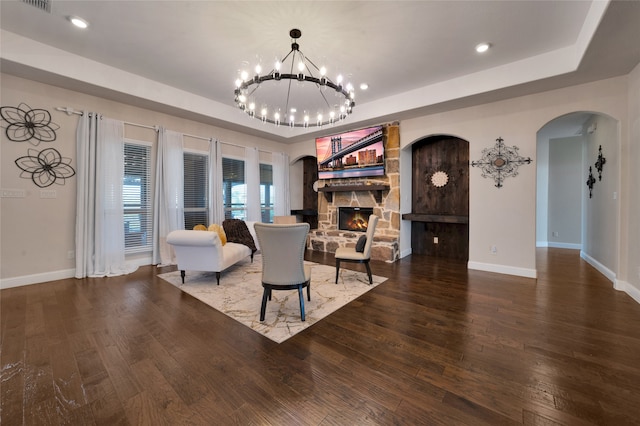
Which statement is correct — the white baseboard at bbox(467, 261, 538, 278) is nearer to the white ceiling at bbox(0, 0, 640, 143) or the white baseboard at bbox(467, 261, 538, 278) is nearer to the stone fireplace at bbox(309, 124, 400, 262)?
the stone fireplace at bbox(309, 124, 400, 262)

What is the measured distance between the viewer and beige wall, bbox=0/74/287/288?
335 centimetres

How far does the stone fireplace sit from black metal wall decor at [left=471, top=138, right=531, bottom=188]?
4.95 ft

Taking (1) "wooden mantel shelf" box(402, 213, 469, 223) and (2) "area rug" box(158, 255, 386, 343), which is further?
(1) "wooden mantel shelf" box(402, 213, 469, 223)

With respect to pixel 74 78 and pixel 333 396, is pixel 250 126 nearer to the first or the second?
pixel 74 78

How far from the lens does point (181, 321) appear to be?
8.18 feet

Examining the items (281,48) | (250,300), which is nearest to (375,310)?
(250,300)

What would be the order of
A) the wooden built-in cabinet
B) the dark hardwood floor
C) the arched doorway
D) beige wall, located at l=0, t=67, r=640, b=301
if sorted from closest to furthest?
the dark hardwood floor
beige wall, located at l=0, t=67, r=640, b=301
the arched doorway
the wooden built-in cabinet

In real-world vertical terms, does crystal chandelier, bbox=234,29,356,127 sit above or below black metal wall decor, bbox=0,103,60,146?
above

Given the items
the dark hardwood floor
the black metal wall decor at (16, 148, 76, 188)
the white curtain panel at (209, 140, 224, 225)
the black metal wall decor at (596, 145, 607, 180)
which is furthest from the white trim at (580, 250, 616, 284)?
the black metal wall decor at (16, 148, 76, 188)

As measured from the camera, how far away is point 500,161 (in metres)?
4.04

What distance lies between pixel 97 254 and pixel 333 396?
4.32 m

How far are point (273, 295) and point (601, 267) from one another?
17.4ft

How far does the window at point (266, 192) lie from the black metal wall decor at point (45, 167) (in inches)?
140

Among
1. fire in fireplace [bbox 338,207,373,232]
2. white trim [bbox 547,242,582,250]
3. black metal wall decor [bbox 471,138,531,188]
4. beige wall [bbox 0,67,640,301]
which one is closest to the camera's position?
beige wall [bbox 0,67,640,301]
